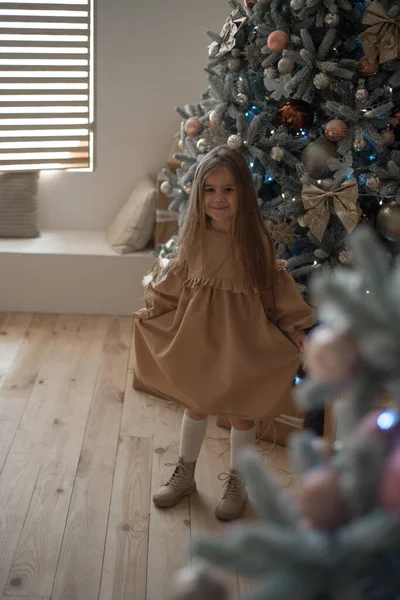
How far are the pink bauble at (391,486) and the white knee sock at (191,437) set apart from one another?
1981 millimetres

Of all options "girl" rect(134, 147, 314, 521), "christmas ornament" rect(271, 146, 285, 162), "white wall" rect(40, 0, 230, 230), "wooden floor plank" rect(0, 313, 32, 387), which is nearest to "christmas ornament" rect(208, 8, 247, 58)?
"christmas ornament" rect(271, 146, 285, 162)

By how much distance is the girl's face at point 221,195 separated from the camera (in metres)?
2.43

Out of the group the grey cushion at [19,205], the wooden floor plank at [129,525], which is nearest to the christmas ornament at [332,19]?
the wooden floor plank at [129,525]

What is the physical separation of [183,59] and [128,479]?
102 inches

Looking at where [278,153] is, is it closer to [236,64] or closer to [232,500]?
[236,64]

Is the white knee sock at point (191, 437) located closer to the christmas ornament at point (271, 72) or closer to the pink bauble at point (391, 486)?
the christmas ornament at point (271, 72)

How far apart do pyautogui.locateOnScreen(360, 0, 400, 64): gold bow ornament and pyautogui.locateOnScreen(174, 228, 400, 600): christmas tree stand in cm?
220

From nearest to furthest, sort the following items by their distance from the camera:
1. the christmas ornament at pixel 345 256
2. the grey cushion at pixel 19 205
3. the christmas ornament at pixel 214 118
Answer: the christmas ornament at pixel 345 256 < the christmas ornament at pixel 214 118 < the grey cushion at pixel 19 205

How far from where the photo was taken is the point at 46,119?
4.45 metres

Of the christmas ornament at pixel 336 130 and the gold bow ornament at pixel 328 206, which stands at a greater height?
the christmas ornament at pixel 336 130

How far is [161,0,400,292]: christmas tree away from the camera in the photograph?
2.76 m

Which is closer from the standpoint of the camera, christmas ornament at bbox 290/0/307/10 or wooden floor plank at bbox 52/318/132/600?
wooden floor plank at bbox 52/318/132/600

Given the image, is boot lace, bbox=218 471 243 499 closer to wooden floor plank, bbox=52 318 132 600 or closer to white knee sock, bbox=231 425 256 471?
white knee sock, bbox=231 425 256 471

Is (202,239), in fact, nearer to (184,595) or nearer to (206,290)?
(206,290)
